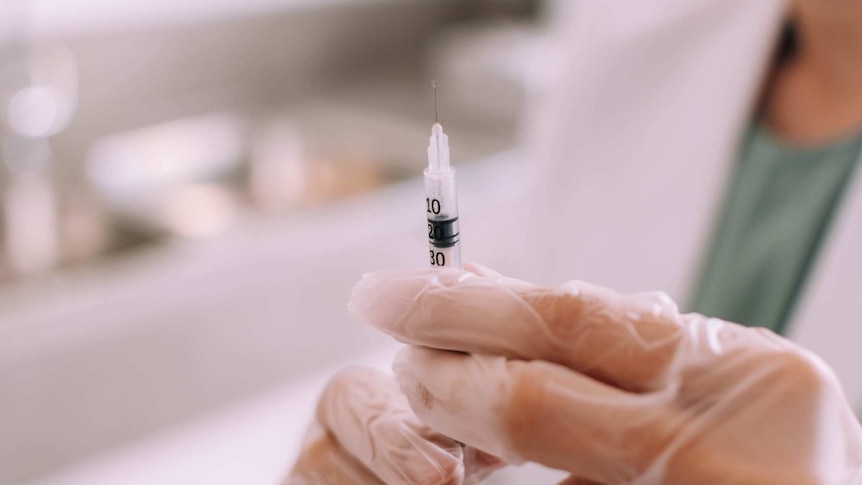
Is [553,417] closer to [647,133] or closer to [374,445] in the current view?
[374,445]

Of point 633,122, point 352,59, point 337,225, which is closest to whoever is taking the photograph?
point 633,122

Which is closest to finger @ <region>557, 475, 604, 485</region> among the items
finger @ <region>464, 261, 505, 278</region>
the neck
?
finger @ <region>464, 261, 505, 278</region>

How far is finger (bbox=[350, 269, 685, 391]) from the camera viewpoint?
347 mm

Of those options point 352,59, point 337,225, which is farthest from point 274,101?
point 337,225

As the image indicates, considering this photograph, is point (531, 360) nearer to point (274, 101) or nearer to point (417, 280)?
point (417, 280)

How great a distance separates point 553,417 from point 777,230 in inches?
20.2

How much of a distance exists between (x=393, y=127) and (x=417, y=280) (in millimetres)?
1414

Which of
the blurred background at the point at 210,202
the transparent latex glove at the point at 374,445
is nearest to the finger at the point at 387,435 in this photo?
the transparent latex glove at the point at 374,445

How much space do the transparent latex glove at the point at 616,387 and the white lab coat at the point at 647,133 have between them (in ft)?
1.53

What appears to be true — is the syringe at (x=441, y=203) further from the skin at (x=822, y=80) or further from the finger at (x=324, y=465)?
the skin at (x=822, y=80)

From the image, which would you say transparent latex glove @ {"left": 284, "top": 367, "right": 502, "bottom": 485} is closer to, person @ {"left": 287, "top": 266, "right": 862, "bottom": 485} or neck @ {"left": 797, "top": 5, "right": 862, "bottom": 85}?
person @ {"left": 287, "top": 266, "right": 862, "bottom": 485}

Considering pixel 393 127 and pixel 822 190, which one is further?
pixel 393 127

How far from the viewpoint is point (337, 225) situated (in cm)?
139

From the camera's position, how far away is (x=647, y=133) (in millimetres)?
884
